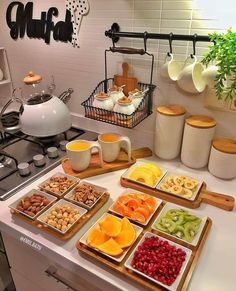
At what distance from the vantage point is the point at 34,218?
2.57 feet

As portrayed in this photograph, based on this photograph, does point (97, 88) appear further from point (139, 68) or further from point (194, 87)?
point (194, 87)

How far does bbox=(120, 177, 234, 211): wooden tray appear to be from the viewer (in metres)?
0.86

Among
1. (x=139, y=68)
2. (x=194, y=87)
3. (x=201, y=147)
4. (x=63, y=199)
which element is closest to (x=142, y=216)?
(x=63, y=199)

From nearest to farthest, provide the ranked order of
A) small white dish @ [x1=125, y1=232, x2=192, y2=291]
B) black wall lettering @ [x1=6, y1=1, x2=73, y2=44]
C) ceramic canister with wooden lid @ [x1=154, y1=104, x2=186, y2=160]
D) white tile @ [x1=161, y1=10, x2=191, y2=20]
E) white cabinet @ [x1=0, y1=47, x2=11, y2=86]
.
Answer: small white dish @ [x1=125, y1=232, x2=192, y2=291] → white tile @ [x1=161, y1=10, x2=191, y2=20] → ceramic canister with wooden lid @ [x1=154, y1=104, x2=186, y2=160] → black wall lettering @ [x1=6, y1=1, x2=73, y2=44] → white cabinet @ [x1=0, y1=47, x2=11, y2=86]

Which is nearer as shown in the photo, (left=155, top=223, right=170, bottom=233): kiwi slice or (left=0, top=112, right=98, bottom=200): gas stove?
(left=155, top=223, right=170, bottom=233): kiwi slice

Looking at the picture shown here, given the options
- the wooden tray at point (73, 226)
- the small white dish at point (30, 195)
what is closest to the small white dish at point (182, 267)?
the wooden tray at point (73, 226)

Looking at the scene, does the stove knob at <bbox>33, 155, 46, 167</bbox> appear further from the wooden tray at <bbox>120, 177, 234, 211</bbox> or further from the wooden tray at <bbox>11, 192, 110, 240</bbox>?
the wooden tray at <bbox>120, 177, 234, 211</bbox>

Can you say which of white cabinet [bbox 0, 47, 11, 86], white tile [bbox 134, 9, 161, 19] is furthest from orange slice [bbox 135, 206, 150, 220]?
white cabinet [bbox 0, 47, 11, 86]

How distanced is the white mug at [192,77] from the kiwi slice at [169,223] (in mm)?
476

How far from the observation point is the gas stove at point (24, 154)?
3.18 ft

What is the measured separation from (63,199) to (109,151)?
0.28 meters

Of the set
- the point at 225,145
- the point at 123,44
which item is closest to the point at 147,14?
the point at 123,44

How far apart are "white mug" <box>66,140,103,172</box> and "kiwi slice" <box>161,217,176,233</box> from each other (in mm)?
369

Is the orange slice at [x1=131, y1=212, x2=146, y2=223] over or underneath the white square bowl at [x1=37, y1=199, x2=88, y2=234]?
over
